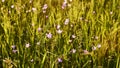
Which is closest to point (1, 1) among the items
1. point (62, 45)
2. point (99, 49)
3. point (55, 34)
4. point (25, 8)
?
point (25, 8)

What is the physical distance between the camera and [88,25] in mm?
2256

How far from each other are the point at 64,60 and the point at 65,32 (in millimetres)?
245

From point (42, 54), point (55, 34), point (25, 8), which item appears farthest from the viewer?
point (25, 8)

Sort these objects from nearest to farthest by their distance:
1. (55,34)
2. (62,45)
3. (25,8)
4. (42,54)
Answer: (42,54)
(62,45)
(55,34)
(25,8)

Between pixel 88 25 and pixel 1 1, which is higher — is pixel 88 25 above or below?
below

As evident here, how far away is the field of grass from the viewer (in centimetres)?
189

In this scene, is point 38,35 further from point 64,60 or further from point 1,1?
point 1,1

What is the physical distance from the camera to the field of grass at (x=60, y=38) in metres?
1.89

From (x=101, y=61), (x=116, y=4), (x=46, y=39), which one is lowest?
(x=101, y=61)

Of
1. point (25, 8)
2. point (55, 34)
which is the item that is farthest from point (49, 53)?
point (25, 8)

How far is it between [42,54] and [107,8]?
970 millimetres

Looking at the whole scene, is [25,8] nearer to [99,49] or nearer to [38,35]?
[38,35]

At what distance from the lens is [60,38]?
2.03 metres

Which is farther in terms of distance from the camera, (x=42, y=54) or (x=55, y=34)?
(x=55, y=34)
